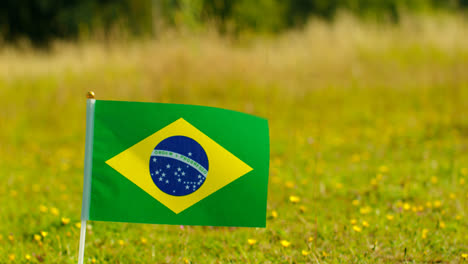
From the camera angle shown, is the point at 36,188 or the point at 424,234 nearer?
the point at 424,234

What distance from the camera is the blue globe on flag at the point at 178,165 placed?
2.16 metres

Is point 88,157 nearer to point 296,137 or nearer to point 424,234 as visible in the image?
point 424,234

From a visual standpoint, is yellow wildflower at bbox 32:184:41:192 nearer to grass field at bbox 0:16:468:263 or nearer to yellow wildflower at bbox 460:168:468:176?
grass field at bbox 0:16:468:263

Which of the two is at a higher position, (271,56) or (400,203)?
(271,56)

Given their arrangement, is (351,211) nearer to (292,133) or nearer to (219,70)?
(292,133)

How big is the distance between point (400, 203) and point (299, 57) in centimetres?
605

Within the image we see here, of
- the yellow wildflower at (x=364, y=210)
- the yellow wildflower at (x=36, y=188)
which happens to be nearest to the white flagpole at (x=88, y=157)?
the yellow wildflower at (x=364, y=210)

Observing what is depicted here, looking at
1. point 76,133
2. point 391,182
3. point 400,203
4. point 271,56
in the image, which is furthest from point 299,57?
point 400,203

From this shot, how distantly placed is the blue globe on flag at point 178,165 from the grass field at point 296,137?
2.19 ft

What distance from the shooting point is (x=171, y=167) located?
2.17 metres

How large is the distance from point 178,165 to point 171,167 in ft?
0.12

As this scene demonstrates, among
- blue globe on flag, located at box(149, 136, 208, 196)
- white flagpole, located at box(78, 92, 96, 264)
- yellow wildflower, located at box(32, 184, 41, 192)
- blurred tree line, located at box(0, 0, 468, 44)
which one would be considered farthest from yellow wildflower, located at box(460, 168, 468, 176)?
blurred tree line, located at box(0, 0, 468, 44)

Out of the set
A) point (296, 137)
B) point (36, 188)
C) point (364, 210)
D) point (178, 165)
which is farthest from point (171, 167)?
point (296, 137)

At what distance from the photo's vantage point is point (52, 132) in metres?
7.15
